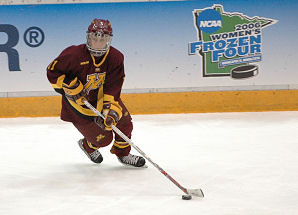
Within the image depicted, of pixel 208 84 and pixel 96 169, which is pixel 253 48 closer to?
pixel 208 84

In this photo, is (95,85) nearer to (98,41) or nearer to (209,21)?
(98,41)

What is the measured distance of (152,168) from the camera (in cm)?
290

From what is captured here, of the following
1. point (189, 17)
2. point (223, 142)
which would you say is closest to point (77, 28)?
point (189, 17)

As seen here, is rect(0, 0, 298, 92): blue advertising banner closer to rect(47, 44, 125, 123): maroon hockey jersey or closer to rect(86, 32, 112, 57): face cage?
rect(47, 44, 125, 123): maroon hockey jersey

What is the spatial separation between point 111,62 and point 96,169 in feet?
2.08

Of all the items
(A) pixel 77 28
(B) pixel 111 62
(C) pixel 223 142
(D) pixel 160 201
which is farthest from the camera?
(A) pixel 77 28

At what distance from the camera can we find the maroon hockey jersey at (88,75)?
2.66 meters

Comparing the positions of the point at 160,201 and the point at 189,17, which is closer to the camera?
the point at 160,201

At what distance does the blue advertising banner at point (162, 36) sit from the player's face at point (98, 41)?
239 cm

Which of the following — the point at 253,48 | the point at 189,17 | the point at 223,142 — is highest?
the point at 189,17

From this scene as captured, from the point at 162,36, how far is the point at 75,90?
8.07ft

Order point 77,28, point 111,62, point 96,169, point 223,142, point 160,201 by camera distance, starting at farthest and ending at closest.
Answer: point 77,28
point 223,142
point 96,169
point 111,62
point 160,201

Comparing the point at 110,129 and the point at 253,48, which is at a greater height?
the point at 253,48

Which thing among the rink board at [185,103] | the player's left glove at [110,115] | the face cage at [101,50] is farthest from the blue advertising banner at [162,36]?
the face cage at [101,50]
